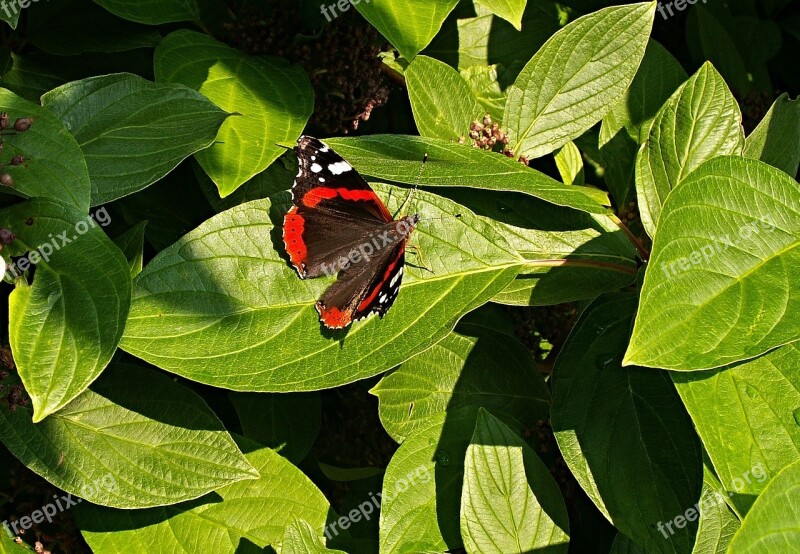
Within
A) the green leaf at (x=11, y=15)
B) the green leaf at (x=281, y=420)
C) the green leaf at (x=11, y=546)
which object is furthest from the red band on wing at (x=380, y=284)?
the green leaf at (x=11, y=546)

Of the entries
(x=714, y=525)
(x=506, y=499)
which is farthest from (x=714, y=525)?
(x=506, y=499)

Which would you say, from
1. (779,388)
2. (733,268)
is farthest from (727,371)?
(733,268)

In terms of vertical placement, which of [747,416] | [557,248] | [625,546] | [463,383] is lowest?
[625,546]

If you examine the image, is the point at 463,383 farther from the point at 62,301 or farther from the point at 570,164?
the point at 62,301

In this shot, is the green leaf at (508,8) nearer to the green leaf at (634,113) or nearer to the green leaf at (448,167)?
the green leaf at (448,167)

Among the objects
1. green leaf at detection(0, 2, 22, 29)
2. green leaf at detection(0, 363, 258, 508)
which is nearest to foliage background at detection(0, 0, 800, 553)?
green leaf at detection(0, 363, 258, 508)

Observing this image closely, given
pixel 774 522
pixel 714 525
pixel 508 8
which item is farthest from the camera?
pixel 508 8
